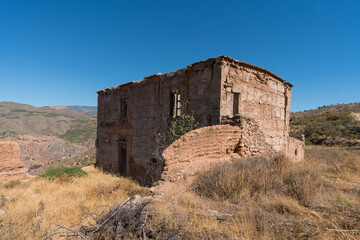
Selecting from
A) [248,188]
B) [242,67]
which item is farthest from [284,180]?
[242,67]

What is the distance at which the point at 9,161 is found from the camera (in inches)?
445

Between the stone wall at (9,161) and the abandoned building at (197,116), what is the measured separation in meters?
4.79

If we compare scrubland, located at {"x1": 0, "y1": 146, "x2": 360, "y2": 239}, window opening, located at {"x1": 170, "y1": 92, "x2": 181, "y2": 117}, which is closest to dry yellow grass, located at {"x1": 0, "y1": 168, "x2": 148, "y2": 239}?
scrubland, located at {"x1": 0, "y1": 146, "x2": 360, "y2": 239}

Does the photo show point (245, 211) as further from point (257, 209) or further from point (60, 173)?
point (60, 173)

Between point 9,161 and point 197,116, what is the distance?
1124 cm

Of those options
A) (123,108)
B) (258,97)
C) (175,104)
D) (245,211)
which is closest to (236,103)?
(258,97)

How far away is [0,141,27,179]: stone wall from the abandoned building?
4.79 meters

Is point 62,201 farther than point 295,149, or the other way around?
point 295,149

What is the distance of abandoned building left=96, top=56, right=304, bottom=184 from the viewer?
237 inches

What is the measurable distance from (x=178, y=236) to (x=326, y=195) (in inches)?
127

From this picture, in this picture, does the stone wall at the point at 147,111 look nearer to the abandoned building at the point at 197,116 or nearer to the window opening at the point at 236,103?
the abandoned building at the point at 197,116

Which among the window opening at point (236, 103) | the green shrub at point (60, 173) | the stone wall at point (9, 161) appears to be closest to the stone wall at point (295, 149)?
the window opening at point (236, 103)

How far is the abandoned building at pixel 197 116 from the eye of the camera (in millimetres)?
6023

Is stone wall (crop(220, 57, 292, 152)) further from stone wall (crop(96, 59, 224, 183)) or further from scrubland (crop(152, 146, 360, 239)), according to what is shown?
scrubland (crop(152, 146, 360, 239))
